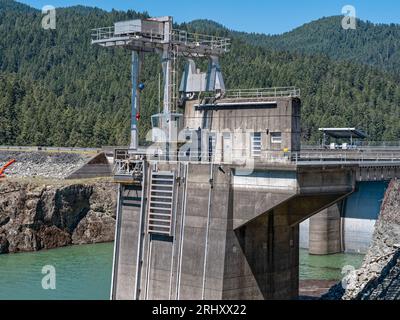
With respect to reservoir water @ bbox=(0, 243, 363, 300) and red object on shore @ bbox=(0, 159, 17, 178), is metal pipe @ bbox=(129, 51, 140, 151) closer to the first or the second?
reservoir water @ bbox=(0, 243, 363, 300)

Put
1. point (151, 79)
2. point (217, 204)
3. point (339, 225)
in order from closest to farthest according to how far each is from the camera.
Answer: point (217, 204), point (339, 225), point (151, 79)

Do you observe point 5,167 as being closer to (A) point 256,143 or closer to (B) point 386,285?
(A) point 256,143

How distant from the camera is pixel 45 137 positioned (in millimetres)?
107500

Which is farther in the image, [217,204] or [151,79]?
[151,79]

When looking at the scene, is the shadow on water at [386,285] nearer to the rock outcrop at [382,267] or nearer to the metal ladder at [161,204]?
the rock outcrop at [382,267]

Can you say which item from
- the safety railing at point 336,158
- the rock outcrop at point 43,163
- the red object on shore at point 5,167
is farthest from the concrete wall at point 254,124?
the rock outcrop at point 43,163

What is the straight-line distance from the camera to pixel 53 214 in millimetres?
71500

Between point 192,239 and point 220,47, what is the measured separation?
35.8 ft

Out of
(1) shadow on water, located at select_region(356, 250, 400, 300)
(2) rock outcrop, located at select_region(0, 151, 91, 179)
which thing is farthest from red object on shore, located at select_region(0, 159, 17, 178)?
(1) shadow on water, located at select_region(356, 250, 400, 300)

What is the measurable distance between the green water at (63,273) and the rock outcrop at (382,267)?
14.5 metres

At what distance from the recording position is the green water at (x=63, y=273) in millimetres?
43688
